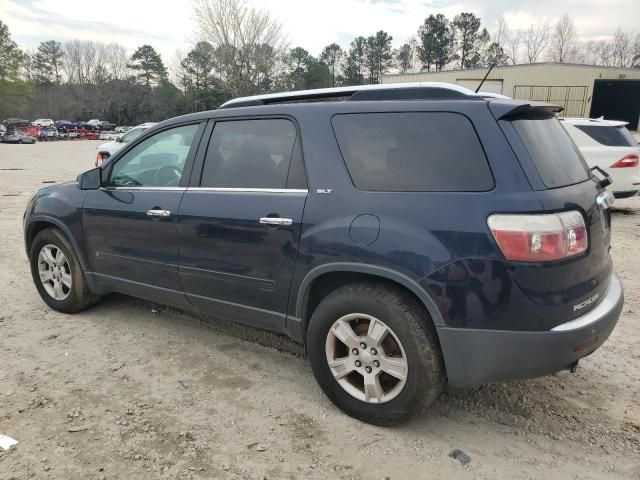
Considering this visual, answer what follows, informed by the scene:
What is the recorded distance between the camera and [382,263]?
256cm

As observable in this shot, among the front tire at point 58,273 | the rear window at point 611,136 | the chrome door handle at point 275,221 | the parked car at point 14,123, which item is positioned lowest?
the parked car at point 14,123

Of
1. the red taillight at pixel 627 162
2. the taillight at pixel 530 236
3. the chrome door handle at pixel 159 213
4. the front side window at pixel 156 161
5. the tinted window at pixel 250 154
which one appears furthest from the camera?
the red taillight at pixel 627 162

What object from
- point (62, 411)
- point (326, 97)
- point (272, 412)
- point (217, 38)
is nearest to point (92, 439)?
point (62, 411)

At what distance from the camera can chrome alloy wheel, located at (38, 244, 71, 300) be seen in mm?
4359

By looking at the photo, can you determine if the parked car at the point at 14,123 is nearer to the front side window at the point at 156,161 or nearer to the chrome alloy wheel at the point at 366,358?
the front side window at the point at 156,161

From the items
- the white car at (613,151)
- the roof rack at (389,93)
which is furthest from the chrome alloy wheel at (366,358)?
the white car at (613,151)

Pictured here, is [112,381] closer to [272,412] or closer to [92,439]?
[92,439]

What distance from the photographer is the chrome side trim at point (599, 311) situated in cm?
236

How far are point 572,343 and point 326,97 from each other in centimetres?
204

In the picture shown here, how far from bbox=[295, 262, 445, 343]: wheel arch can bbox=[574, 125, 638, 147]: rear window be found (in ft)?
25.4

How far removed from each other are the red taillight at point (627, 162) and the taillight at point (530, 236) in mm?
7428

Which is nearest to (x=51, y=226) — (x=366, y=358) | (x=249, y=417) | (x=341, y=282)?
(x=249, y=417)

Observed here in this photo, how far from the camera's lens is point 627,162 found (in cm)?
845

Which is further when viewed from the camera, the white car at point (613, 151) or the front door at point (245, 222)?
the white car at point (613, 151)
